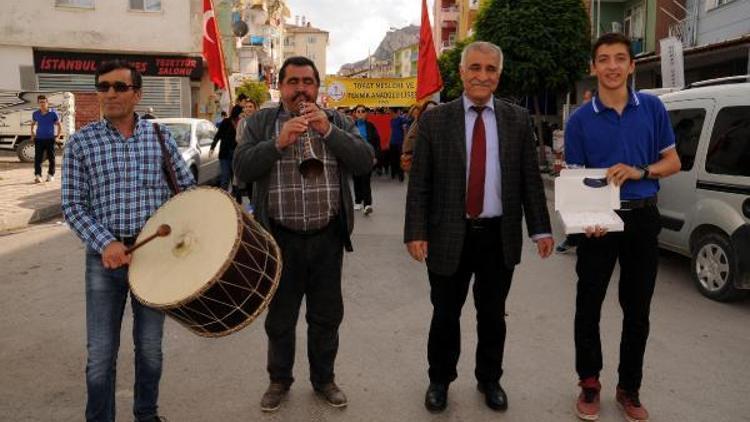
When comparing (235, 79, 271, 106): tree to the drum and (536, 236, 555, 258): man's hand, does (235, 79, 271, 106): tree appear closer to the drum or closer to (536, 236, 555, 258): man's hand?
(536, 236, 555, 258): man's hand

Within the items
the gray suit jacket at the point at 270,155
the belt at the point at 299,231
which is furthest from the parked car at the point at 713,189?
the belt at the point at 299,231

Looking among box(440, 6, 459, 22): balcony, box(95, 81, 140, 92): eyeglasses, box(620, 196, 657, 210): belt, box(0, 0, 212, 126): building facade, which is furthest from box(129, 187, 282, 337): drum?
box(440, 6, 459, 22): balcony

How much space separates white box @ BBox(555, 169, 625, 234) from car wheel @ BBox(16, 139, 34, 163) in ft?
64.8

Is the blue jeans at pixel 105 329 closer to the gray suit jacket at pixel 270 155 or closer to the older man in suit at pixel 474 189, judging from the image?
the gray suit jacket at pixel 270 155

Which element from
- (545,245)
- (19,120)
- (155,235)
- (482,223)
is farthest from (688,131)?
(19,120)

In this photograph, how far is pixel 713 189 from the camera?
620cm

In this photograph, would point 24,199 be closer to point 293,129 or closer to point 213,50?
point 213,50

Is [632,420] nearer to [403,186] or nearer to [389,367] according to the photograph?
[389,367]

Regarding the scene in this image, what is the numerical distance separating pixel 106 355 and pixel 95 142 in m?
0.98

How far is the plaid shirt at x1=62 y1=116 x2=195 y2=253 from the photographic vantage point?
9.70ft

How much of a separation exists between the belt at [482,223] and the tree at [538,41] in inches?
681

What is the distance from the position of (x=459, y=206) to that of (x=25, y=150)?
19.5 metres

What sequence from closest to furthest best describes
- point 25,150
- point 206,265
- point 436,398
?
point 206,265 → point 436,398 → point 25,150

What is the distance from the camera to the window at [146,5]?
26578 mm
